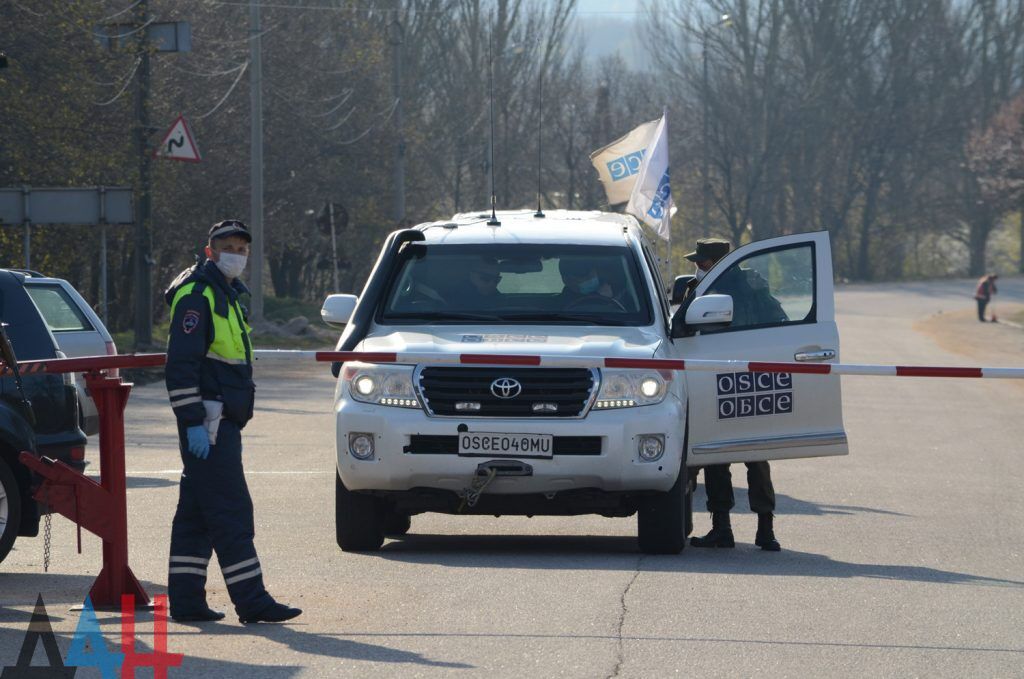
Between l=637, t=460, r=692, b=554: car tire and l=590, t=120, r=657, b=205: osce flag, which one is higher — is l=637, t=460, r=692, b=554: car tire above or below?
below

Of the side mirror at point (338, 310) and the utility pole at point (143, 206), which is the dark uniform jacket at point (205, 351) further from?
the utility pole at point (143, 206)

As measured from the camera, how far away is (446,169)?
68938mm

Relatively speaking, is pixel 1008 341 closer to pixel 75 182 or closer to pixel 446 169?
pixel 75 182

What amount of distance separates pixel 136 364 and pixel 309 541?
233 cm

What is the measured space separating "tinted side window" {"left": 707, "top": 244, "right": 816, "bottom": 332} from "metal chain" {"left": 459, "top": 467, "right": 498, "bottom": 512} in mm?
2135

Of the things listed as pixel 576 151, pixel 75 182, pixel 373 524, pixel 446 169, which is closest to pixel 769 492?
pixel 373 524

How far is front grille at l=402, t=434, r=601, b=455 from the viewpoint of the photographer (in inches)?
361

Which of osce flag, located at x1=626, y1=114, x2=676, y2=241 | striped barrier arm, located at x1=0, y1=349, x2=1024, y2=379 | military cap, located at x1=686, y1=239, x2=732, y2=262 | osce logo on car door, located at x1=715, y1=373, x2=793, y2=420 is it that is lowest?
osce logo on car door, located at x1=715, y1=373, x2=793, y2=420

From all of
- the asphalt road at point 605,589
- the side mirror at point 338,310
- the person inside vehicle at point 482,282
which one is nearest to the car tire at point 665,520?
the asphalt road at point 605,589

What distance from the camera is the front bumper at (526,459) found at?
9148 millimetres

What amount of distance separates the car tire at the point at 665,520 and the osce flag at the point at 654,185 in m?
14.1

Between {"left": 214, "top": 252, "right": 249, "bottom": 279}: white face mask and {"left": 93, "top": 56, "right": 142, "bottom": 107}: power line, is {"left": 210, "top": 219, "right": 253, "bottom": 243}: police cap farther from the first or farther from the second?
{"left": 93, "top": 56, "right": 142, "bottom": 107}: power line

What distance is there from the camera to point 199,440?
7.25m

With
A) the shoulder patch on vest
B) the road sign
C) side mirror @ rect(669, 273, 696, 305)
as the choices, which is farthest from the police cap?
the road sign
